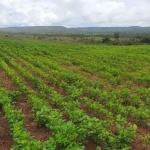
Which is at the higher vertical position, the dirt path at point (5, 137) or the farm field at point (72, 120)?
the farm field at point (72, 120)

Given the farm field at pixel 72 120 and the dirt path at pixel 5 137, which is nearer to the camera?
the farm field at pixel 72 120

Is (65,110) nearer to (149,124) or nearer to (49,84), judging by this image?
(149,124)

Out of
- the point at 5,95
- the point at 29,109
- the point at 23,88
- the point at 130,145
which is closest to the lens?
the point at 130,145

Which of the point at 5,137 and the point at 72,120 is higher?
the point at 72,120

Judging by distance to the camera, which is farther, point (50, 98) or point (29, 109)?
point (50, 98)

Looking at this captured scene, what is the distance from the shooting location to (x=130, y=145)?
24.2ft

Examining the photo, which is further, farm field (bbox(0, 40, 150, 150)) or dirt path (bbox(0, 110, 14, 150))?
dirt path (bbox(0, 110, 14, 150))

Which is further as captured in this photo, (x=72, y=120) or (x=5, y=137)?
(x=72, y=120)

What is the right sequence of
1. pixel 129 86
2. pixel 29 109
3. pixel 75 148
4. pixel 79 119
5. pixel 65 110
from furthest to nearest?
1. pixel 129 86
2. pixel 29 109
3. pixel 65 110
4. pixel 79 119
5. pixel 75 148

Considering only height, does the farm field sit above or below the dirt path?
above

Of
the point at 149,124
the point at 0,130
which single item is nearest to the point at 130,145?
the point at 149,124

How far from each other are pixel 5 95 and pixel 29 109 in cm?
144

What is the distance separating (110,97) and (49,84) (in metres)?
4.38

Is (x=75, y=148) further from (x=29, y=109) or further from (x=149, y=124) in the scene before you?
(x=29, y=109)
